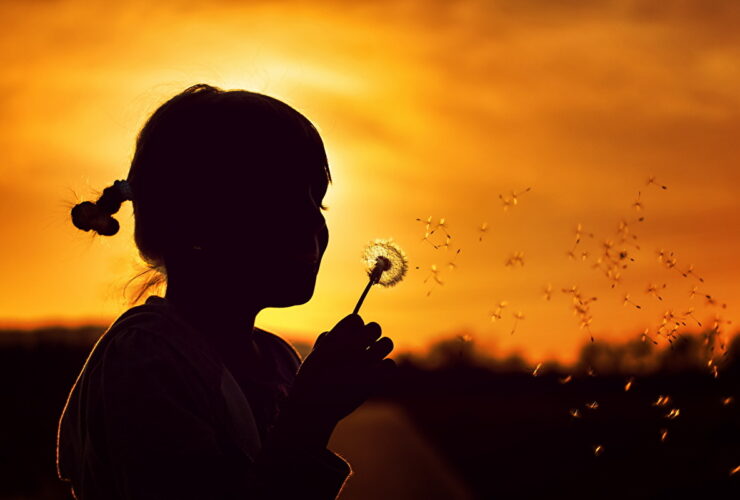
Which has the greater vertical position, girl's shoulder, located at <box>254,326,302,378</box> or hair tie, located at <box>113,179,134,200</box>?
hair tie, located at <box>113,179,134,200</box>

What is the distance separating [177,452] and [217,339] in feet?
1.90

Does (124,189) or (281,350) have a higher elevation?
(124,189)

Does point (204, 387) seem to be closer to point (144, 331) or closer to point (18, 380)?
point (144, 331)

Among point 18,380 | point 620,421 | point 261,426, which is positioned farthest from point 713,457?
point 18,380

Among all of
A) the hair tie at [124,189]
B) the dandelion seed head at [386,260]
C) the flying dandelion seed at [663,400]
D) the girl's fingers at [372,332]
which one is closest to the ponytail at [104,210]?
the hair tie at [124,189]

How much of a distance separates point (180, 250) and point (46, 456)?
12.3 m

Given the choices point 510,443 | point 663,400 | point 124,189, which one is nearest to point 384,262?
point 124,189

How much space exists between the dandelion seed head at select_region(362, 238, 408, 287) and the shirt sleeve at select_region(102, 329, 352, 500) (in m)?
0.70

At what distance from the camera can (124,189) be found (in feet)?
10.6

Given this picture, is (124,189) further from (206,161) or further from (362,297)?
Result: (362,297)

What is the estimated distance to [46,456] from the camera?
561 inches

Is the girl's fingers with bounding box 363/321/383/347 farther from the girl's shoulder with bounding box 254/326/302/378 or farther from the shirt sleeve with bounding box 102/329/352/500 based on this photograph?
the girl's shoulder with bounding box 254/326/302/378

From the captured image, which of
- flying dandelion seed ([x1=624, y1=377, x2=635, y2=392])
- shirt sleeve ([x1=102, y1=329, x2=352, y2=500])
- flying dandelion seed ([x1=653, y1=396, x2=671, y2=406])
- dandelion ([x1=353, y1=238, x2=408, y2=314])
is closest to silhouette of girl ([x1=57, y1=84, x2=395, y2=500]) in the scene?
shirt sleeve ([x1=102, y1=329, x2=352, y2=500])

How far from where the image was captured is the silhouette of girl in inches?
103
